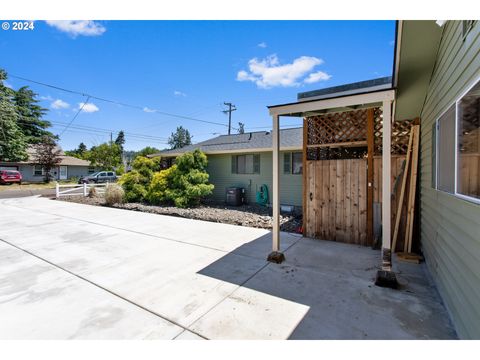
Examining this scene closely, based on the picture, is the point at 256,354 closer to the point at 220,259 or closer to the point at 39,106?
the point at 220,259

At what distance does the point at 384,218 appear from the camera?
3.07 metres

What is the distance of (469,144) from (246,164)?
27.4 feet

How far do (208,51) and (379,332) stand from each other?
33.0ft

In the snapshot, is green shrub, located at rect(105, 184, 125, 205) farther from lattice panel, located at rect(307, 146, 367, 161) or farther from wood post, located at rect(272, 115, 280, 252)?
wood post, located at rect(272, 115, 280, 252)

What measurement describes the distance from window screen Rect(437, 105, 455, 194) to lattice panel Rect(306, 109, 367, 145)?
1.68 m

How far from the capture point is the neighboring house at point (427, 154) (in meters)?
1.85

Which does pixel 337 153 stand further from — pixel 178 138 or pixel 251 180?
pixel 178 138

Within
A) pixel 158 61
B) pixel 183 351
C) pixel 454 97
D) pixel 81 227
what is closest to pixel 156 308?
pixel 183 351

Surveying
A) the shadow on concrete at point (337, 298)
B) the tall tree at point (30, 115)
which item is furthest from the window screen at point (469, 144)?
the tall tree at point (30, 115)

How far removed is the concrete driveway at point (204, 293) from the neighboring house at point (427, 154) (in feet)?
1.51

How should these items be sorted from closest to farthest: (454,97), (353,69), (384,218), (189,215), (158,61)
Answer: (454,97) < (384,218) < (189,215) < (353,69) < (158,61)

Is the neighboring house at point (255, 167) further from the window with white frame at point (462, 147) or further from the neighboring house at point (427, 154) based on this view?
the window with white frame at point (462, 147)

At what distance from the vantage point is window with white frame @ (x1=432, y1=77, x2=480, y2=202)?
1795 mm

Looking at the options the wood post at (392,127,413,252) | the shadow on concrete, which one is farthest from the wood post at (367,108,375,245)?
the shadow on concrete
